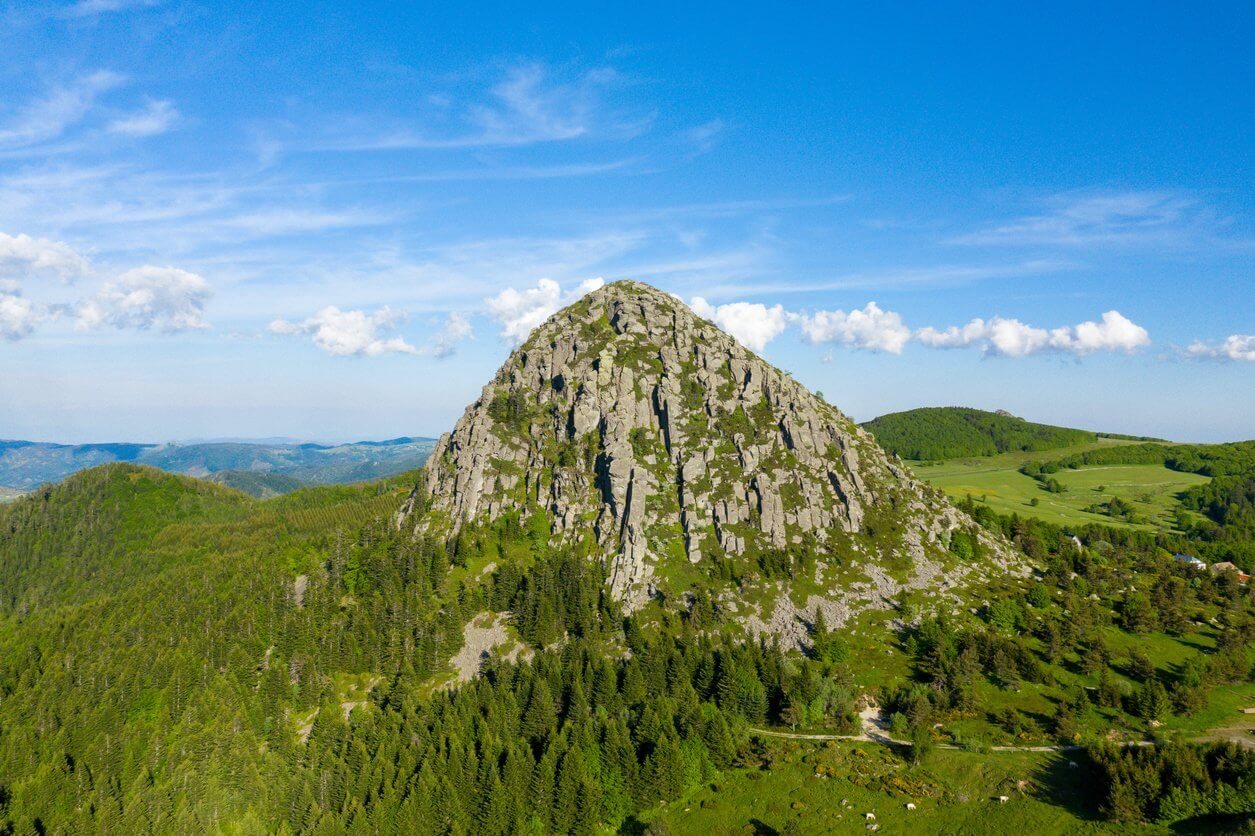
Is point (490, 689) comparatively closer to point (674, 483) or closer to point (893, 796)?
point (893, 796)

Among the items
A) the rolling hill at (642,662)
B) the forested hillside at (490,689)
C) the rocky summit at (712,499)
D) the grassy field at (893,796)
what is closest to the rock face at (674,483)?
the rocky summit at (712,499)

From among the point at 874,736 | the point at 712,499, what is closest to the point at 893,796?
the point at 874,736

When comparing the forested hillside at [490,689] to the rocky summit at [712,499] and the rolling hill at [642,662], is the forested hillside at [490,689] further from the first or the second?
the rocky summit at [712,499]

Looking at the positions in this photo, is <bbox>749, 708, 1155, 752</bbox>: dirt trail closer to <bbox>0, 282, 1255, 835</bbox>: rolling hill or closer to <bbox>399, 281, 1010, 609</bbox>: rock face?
<bbox>0, 282, 1255, 835</bbox>: rolling hill

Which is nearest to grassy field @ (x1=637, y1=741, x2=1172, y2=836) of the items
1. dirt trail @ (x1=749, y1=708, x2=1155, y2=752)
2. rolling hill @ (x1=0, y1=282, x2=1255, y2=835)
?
rolling hill @ (x1=0, y1=282, x2=1255, y2=835)

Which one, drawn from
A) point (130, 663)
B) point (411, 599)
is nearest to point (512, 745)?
point (411, 599)
